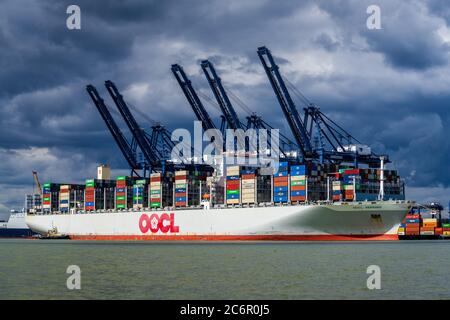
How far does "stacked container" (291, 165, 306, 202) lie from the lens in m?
95.1

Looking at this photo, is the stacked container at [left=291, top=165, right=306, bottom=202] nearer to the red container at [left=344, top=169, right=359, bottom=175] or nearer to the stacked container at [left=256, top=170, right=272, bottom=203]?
the stacked container at [left=256, top=170, right=272, bottom=203]

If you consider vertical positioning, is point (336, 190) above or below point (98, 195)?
above

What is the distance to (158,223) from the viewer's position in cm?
11669

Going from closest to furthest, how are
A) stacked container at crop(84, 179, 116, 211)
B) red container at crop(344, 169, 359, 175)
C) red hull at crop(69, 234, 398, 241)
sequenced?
red hull at crop(69, 234, 398, 241) → red container at crop(344, 169, 359, 175) → stacked container at crop(84, 179, 116, 211)

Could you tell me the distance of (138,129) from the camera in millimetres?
128875

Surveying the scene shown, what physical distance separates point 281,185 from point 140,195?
35.1m

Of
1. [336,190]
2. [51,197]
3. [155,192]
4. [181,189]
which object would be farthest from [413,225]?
[51,197]

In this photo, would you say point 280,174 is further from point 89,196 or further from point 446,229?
point 446,229

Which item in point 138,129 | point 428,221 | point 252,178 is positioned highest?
point 138,129

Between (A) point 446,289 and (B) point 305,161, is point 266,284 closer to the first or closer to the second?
(A) point 446,289

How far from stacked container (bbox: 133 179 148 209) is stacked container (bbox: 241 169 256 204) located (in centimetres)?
2646

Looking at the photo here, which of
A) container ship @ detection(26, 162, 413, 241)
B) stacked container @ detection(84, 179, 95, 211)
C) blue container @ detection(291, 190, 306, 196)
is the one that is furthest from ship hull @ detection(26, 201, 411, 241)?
stacked container @ detection(84, 179, 95, 211)

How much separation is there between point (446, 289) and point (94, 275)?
2163 cm
